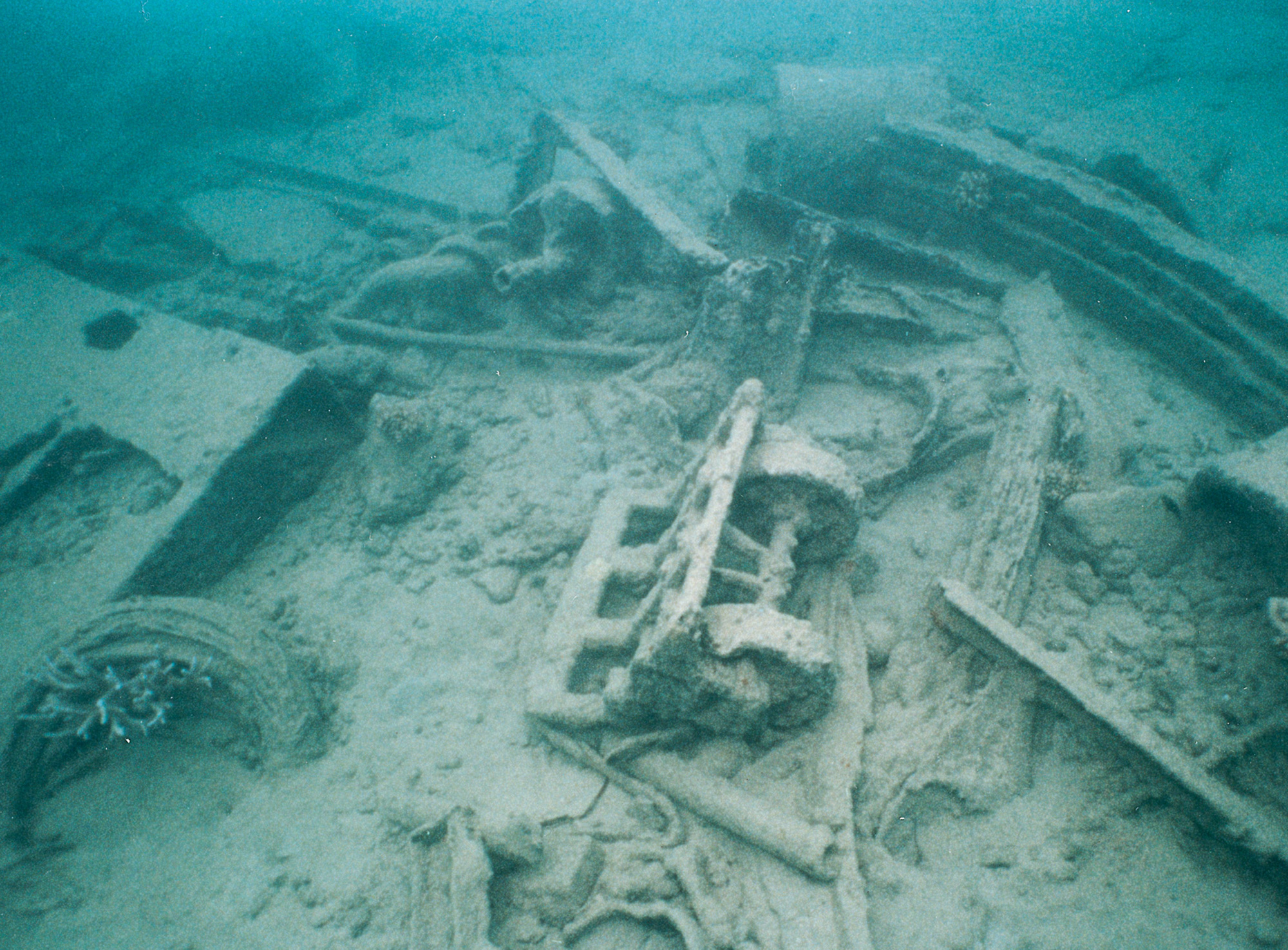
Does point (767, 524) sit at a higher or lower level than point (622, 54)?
lower

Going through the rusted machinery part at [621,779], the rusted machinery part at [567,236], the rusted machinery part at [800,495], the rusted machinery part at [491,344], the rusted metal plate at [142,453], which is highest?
the rusted machinery part at [567,236]

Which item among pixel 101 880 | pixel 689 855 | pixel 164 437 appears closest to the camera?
pixel 689 855

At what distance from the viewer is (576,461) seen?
14.3 ft

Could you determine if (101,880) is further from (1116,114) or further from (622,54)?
(622,54)

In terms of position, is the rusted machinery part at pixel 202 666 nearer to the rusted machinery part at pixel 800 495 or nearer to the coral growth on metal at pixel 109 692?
the coral growth on metal at pixel 109 692

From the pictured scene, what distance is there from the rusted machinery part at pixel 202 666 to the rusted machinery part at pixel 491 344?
10.3 ft

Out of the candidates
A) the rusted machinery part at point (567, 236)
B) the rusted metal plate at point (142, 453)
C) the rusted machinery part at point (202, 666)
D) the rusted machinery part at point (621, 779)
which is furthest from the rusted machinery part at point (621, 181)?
the rusted machinery part at point (202, 666)

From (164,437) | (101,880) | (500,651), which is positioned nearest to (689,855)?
(500,651)

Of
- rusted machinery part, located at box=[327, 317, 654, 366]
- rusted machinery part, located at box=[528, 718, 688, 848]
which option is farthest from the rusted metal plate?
rusted machinery part, located at box=[528, 718, 688, 848]

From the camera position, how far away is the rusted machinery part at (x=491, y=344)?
5027 mm

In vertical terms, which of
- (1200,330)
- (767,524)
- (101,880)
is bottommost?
(101,880)

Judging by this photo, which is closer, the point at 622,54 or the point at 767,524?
the point at 767,524

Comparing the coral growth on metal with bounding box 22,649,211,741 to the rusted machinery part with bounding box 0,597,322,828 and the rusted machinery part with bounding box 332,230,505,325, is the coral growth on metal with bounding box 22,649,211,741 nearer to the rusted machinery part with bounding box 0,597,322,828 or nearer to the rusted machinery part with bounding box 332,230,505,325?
the rusted machinery part with bounding box 0,597,322,828

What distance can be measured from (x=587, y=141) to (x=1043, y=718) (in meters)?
6.54
